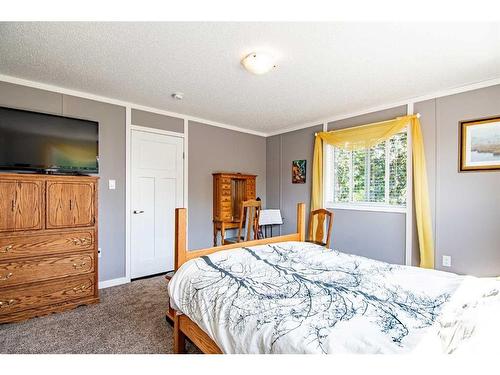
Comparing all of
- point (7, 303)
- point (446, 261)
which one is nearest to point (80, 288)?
point (7, 303)

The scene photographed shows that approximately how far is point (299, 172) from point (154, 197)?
2.29m

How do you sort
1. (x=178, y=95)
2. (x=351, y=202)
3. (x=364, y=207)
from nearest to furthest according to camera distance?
(x=178, y=95) < (x=364, y=207) < (x=351, y=202)

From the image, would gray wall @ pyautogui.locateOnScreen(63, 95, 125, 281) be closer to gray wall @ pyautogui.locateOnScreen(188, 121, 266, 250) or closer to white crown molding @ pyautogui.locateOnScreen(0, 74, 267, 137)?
white crown molding @ pyautogui.locateOnScreen(0, 74, 267, 137)

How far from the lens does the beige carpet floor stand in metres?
1.87

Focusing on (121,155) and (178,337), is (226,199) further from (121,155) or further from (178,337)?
(178,337)

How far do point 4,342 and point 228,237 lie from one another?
276cm

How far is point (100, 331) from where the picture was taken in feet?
6.88

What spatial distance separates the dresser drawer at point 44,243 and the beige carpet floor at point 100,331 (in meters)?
0.58

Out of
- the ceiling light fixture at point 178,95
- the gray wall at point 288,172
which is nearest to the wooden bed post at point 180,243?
the ceiling light fixture at point 178,95

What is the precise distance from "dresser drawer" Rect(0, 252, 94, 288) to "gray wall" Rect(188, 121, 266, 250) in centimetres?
152

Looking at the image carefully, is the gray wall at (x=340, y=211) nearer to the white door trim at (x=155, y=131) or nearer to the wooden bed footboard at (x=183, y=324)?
the white door trim at (x=155, y=131)

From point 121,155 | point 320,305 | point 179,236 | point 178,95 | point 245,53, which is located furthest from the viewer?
point 121,155

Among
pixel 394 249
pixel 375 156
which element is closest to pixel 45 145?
pixel 375 156

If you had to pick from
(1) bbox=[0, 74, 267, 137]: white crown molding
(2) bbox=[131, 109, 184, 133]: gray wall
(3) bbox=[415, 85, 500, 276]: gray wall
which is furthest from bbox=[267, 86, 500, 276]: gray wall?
(2) bbox=[131, 109, 184, 133]: gray wall
